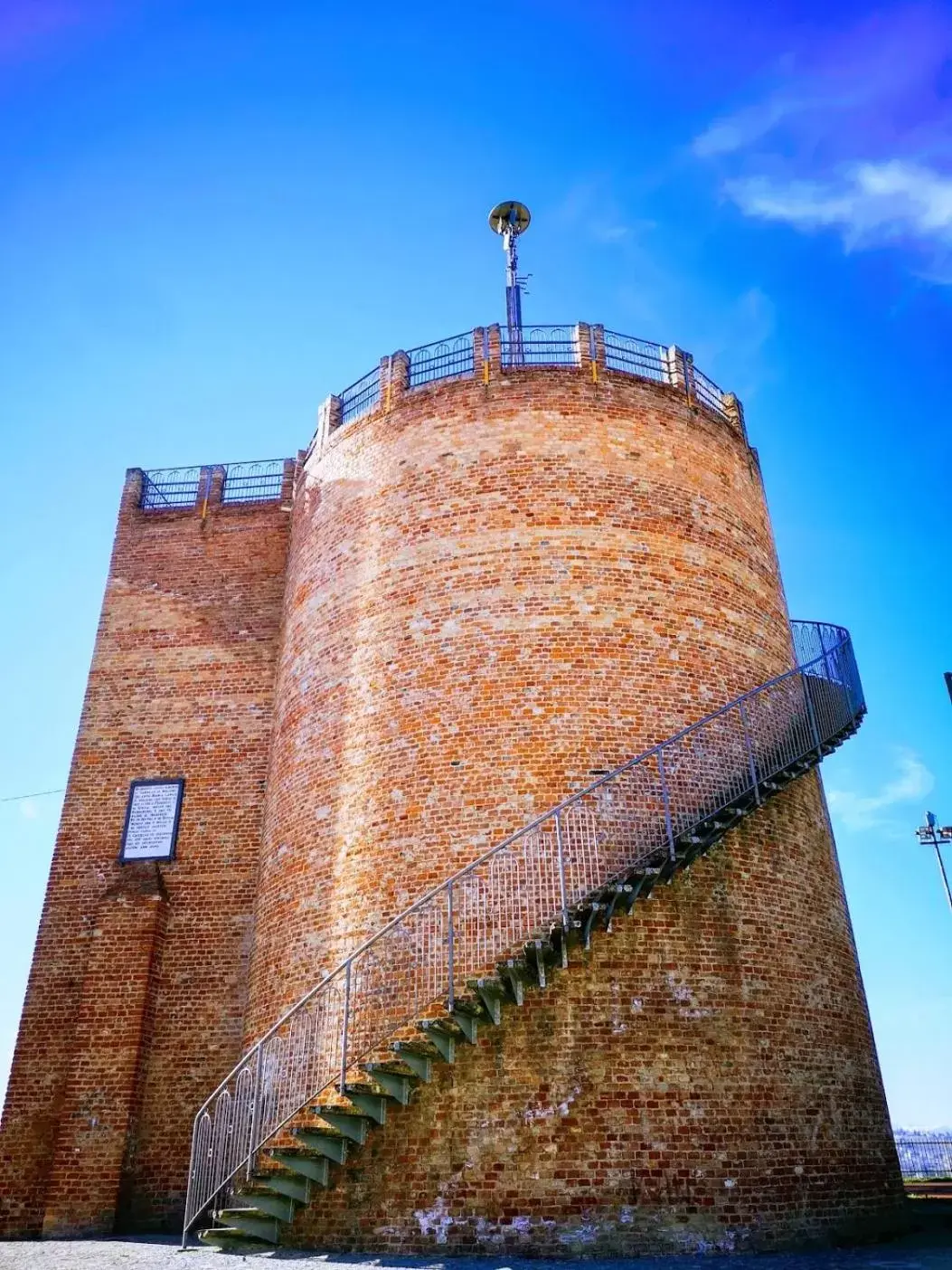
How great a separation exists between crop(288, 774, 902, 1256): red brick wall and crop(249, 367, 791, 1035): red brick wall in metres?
1.96

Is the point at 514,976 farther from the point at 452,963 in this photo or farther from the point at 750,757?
the point at 750,757

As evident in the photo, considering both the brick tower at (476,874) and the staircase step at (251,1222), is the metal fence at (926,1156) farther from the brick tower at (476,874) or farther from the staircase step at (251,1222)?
the staircase step at (251,1222)

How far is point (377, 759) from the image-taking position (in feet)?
39.7

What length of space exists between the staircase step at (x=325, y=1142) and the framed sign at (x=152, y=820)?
650 cm

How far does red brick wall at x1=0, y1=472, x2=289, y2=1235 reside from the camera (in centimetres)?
1299

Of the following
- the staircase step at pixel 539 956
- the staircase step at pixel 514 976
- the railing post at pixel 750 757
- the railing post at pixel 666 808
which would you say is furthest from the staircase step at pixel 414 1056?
the railing post at pixel 750 757

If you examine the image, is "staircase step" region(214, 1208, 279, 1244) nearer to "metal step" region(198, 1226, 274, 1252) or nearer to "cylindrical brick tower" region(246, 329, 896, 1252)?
"metal step" region(198, 1226, 274, 1252)

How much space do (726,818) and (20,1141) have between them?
34.5 feet

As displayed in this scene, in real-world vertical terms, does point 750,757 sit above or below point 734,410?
below

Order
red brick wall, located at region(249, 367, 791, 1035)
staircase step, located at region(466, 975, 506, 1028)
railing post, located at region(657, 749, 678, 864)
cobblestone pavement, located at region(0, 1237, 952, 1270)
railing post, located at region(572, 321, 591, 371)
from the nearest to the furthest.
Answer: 1. cobblestone pavement, located at region(0, 1237, 952, 1270)
2. staircase step, located at region(466, 975, 506, 1028)
3. railing post, located at region(657, 749, 678, 864)
4. red brick wall, located at region(249, 367, 791, 1035)
5. railing post, located at region(572, 321, 591, 371)

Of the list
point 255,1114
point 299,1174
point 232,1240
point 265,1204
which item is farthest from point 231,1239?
point 255,1114

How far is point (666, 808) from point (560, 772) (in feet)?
5.00

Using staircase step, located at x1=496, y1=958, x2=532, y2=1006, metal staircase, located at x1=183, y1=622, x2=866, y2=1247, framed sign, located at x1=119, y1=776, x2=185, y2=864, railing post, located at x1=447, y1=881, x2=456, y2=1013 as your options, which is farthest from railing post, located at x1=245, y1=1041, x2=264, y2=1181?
framed sign, located at x1=119, y1=776, x2=185, y2=864

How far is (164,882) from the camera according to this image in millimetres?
14781
